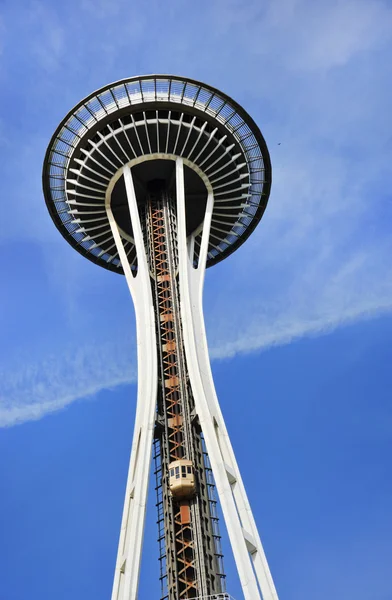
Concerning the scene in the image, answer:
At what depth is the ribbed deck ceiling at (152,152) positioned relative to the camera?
141 ft

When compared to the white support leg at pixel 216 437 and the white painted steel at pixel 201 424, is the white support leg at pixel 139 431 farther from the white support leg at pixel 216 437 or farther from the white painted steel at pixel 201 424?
the white support leg at pixel 216 437

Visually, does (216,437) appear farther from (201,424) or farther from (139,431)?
(139,431)

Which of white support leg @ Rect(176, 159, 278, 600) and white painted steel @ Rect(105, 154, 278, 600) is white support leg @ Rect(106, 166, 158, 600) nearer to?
white painted steel @ Rect(105, 154, 278, 600)

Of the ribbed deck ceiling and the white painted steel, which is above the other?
the ribbed deck ceiling

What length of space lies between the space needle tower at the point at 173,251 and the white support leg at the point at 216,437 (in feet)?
0.22

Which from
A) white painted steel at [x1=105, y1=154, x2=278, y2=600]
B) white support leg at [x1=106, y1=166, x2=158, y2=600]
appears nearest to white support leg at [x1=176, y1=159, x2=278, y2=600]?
white painted steel at [x1=105, y1=154, x2=278, y2=600]

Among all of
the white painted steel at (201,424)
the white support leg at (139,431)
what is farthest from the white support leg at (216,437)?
the white support leg at (139,431)

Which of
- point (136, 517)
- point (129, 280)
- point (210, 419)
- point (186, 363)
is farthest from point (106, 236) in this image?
point (136, 517)

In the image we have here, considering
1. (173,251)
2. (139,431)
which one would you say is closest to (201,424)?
(139,431)

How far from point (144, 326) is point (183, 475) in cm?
964

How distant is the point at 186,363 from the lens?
125 feet

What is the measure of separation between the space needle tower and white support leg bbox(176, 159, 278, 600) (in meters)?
0.07

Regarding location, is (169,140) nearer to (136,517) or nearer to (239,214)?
(239,214)

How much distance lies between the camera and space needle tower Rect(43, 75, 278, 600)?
31812mm
